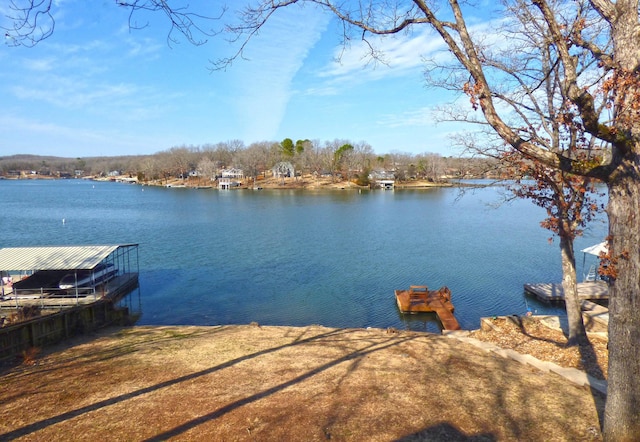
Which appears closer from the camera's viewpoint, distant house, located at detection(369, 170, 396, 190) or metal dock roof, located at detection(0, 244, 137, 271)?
metal dock roof, located at detection(0, 244, 137, 271)

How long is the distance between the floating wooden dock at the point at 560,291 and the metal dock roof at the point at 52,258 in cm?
2192

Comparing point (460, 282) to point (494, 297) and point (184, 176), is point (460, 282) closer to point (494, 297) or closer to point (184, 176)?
point (494, 297)

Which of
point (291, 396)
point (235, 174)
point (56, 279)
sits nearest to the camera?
point (291, 396)

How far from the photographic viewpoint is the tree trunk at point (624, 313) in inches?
187

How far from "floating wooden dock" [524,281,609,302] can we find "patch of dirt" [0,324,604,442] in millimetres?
13189

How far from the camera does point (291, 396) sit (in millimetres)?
6930

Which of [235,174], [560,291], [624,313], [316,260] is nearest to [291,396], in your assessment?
[624,313]

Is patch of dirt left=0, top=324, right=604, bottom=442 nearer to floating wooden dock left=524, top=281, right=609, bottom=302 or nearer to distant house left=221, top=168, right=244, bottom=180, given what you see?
floating wooden dock left=524, top=281, right=609, bottom=302

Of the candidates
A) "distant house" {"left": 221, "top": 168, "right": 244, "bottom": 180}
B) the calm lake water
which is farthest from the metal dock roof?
"distant house" {"left": 221, "top": 168, "right": 244, "bottom": 180}

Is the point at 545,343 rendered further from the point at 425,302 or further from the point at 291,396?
the point at 425,302

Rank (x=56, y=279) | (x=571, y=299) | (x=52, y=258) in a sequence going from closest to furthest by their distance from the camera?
(x=571, y=299), (x=52, y=258), (x=56, y=279)

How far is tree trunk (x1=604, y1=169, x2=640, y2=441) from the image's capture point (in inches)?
187

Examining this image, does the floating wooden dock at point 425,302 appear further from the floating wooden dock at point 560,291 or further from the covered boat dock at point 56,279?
the covered boat dock at point 56,279

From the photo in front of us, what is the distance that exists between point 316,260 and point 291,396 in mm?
22431
